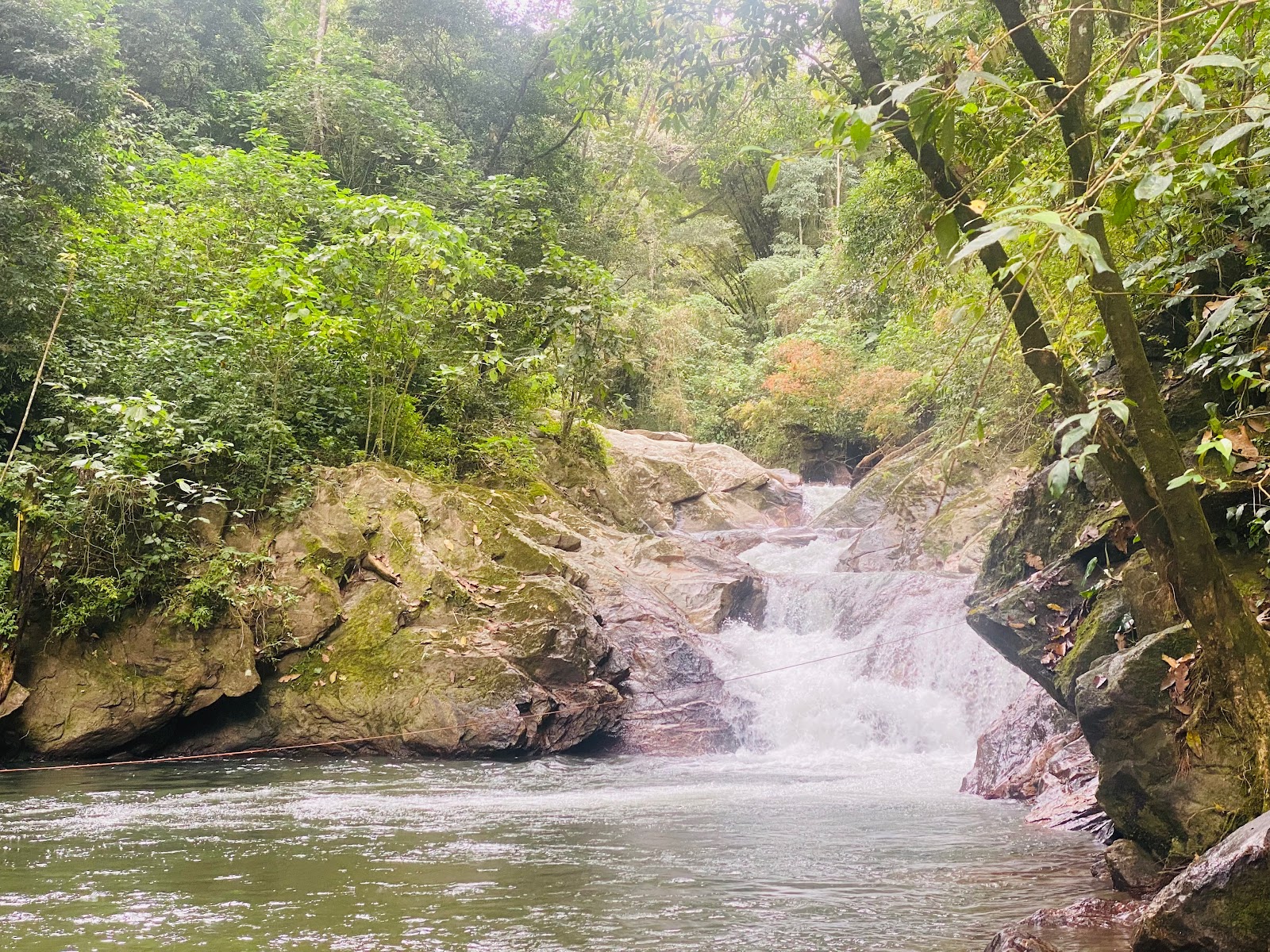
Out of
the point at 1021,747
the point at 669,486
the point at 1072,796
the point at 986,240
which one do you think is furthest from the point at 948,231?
the point at 669,486

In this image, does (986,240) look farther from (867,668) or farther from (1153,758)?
(867,668)

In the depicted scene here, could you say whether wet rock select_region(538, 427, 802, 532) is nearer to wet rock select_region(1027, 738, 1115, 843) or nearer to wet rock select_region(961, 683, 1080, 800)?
wet rock select_region(961, 683, 1080, 800)

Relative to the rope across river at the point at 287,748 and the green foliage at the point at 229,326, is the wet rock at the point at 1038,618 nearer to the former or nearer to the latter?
the rope across river at the point at 287,748

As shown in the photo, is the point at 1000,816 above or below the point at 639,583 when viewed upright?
below

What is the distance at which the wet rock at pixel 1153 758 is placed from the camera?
12.0 feet

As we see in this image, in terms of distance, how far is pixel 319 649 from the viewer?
9602 mm

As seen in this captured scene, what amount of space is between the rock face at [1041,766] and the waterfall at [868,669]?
8.19 feet

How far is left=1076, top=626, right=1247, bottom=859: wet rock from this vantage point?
365 centimetres

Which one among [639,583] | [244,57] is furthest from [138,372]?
[244,57]

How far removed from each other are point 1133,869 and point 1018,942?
1.17m

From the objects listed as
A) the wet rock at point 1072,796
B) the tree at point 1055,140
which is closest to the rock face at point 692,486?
the wet rock at point 1072,796

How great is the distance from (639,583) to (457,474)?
2976mm

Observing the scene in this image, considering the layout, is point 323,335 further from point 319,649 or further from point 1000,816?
point 1000,816

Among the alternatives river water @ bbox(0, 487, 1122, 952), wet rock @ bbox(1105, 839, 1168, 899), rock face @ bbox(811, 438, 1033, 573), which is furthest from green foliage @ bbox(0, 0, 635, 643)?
wet rock @ bbox(1105, 839, 1168, 899)
